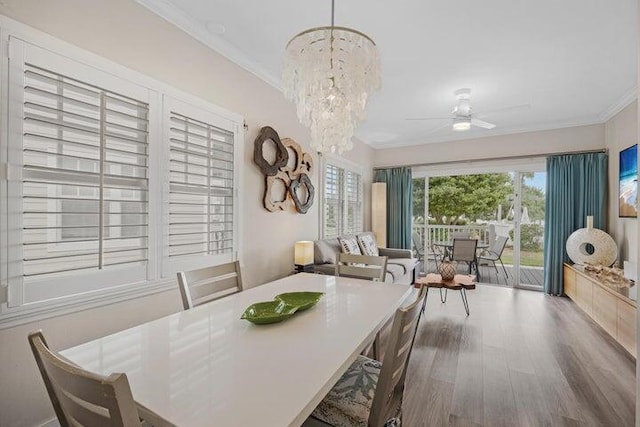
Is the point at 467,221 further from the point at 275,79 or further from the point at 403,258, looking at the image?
the point at 275,79

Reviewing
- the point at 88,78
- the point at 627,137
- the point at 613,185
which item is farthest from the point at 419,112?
the point at 88,78

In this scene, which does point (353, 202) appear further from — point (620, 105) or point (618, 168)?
point (620, 105)

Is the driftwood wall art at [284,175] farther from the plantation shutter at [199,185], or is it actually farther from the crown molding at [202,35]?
the crown molding at [202,35]

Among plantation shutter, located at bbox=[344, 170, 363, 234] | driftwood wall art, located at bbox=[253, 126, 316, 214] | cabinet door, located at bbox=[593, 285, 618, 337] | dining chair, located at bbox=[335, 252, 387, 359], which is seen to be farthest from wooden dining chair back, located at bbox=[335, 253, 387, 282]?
plantation shutter, located at bbox=[344, 170, 363, 234]

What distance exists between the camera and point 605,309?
3.16m

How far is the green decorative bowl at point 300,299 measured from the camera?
150 cm

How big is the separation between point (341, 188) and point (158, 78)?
3228mm

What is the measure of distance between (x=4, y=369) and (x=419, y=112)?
4.73 meters

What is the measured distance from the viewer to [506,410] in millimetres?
1910

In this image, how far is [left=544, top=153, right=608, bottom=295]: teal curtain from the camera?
4.39 metres

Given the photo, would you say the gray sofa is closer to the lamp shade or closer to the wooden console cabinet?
the lamp shade

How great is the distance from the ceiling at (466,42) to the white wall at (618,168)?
0.21 metres

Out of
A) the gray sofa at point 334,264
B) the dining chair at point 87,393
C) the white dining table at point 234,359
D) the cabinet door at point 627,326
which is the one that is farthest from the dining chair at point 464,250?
the dining chair at point 87,393

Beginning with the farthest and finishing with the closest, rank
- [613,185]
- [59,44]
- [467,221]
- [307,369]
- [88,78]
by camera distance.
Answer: [467,221] < [613,185] < [88,78] < [59,44] < [307,369]
